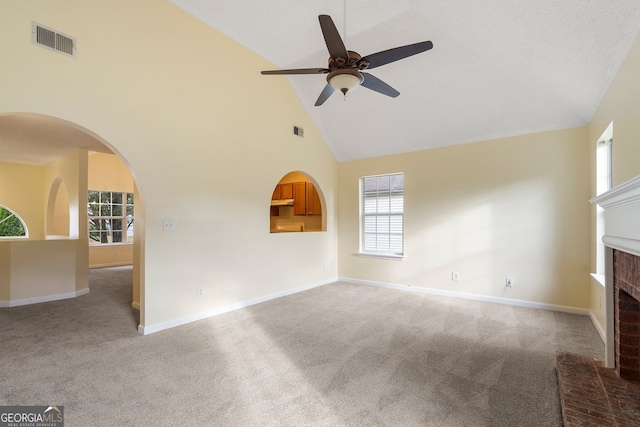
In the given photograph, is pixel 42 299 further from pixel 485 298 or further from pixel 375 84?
pixel 485 298

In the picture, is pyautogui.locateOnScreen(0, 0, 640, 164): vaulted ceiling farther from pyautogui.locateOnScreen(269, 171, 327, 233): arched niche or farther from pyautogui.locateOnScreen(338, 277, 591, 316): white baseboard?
pyautogui.locateOnScreen(338, 277, 591, 316): white baseboard

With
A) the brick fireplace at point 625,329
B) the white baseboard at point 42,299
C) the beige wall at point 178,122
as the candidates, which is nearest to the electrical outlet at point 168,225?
the beige wall at point 178,122

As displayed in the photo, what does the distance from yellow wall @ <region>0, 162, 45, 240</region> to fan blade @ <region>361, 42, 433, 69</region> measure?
820cm

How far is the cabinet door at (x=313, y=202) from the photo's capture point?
654cm

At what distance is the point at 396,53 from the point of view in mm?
2439

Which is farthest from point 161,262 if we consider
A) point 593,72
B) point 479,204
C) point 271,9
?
point 593,72

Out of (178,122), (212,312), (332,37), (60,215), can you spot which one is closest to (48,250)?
(212,312)

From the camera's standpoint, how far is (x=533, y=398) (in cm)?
203

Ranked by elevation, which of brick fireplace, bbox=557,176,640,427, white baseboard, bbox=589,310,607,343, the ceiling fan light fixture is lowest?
white baseboard, bbox=589,310,607,343

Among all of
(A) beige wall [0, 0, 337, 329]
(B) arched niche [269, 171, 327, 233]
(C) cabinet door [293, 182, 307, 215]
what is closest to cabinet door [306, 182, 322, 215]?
(B) arched niche [269, 171, 327, 233]

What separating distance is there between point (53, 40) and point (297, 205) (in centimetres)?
486

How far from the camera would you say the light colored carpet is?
6.17ft

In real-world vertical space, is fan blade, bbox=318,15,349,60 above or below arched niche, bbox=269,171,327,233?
above

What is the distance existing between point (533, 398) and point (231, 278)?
134 inches
